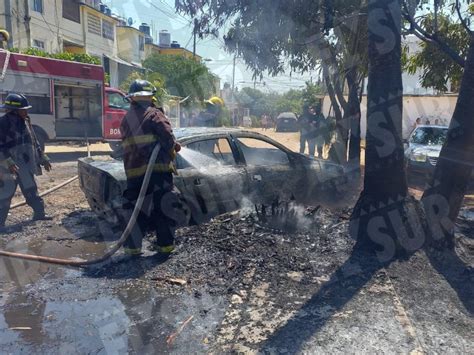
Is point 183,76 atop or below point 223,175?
atop

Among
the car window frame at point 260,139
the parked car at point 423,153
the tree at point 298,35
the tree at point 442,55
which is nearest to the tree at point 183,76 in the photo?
the tree at point 298,35

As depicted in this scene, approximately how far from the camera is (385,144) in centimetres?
465

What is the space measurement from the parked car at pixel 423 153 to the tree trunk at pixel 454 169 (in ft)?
16.9

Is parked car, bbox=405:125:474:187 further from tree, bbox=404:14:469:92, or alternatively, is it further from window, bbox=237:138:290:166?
window, bbox=237:138:290:166

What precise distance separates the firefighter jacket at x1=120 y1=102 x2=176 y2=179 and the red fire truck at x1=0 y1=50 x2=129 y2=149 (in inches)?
310

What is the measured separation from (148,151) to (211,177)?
1.17 meters

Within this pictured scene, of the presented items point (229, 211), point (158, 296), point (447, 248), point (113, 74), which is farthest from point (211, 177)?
point (113, 74)

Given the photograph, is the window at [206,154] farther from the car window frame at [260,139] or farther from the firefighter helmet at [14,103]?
the firefighter helmet at [14,103]

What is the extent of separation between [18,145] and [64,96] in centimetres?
847

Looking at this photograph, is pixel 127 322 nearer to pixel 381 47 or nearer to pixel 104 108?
pixel 381 47

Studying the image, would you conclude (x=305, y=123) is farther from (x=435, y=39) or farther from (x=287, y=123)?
(x=287, y=123)

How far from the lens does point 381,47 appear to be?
457cm

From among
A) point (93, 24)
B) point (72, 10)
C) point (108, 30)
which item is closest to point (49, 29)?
point (72, 10)

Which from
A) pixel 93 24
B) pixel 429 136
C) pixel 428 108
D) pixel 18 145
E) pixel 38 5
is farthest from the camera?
pixel 93 24
